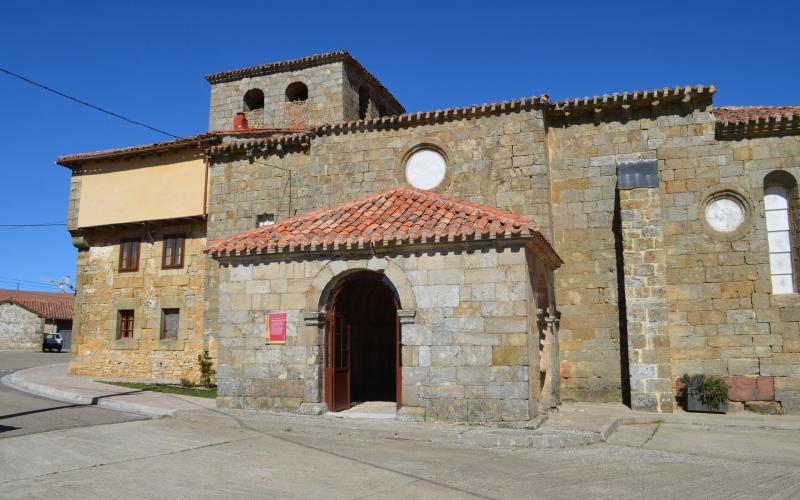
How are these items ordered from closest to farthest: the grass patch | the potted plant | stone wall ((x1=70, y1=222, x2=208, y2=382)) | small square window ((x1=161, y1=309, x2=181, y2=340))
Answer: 1. the potted plant
2. the grass patch
3. stone wall ((x1=70, y1=222, x2=208, y2=382))
4. small square window ((x1=161, y1=309, x2=181, y2=340))

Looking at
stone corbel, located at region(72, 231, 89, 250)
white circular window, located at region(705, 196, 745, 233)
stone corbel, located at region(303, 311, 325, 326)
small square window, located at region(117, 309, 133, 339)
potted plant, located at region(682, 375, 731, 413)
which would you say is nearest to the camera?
stone corbel, located at region(303, 311, 325, 326)

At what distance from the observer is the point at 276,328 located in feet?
35.6

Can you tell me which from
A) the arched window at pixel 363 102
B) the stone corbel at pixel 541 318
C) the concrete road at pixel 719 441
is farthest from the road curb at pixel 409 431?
the arched window at pixel 363 102

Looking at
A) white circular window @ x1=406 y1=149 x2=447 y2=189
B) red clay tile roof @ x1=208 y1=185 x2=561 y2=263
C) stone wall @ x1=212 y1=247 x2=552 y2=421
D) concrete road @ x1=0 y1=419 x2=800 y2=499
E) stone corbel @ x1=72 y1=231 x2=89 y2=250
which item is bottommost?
concrete road @ x1=0 y1=419 x2=800 y2=499

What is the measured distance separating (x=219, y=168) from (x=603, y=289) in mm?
11289

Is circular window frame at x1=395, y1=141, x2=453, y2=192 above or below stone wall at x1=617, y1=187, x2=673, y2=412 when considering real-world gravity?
above

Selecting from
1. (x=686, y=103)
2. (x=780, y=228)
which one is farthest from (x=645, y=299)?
(x=686, y=103)

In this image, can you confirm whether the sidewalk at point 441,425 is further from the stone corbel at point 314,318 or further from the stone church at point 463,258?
the stone corbel at point 314,318

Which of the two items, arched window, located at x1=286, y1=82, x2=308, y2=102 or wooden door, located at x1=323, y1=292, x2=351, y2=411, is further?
arched window, located at x1=286, y1=82, x2=308, y2=102

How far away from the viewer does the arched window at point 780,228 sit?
13.0 meters

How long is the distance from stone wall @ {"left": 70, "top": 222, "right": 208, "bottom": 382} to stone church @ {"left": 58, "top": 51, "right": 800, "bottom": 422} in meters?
0.07

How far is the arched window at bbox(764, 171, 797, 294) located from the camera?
42.8 ft

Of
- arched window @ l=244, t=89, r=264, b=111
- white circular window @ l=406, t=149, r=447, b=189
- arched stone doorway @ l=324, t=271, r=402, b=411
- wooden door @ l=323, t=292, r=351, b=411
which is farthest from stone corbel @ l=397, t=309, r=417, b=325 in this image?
arched window @ l=244, t=89, r=264, b=111

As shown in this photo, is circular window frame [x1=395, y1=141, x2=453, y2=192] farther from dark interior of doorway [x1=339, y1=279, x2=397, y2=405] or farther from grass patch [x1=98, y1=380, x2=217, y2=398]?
grass patch [x1=98, y1=380, x2=217, y2=398]
